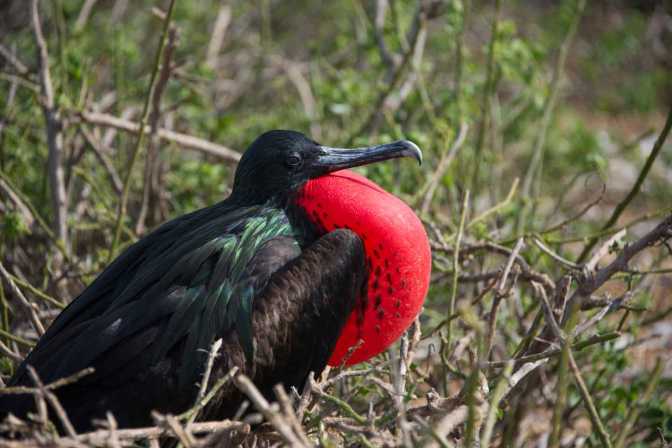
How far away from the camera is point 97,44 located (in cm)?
542

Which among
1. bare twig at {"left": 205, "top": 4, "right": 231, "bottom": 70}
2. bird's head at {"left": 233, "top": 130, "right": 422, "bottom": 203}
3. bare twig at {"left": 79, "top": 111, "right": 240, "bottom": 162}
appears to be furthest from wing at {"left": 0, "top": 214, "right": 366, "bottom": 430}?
bare twig at {"left": 205, "top": 4, "right": 231, "bottom": 70}

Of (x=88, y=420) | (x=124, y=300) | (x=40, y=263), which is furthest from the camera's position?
(x=40, y=263)

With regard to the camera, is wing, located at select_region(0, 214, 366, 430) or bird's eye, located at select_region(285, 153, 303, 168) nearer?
wing, located at select_region(0, 214, 366, 430)

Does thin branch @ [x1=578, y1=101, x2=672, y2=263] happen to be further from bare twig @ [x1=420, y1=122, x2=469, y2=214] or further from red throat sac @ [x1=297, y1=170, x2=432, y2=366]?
red throat sac @ [x1=297, y1=170, x2=432, y2=366]

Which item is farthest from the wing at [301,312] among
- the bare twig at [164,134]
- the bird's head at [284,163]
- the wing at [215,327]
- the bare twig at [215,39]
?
the bare twig at [215,39]

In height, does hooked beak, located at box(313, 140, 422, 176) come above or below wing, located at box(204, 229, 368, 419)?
above

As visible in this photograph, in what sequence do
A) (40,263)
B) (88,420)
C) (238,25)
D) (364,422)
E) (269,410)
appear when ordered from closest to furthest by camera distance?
1. (269,410)
2. (364,422)
3. (88,420)
4. (40,263)
5. (238,25)

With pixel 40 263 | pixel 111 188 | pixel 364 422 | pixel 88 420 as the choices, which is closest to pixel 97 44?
pixel 111 188

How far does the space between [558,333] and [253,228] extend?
3.00 ft

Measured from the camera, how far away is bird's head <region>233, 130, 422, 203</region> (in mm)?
2973

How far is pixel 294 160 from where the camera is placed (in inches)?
118

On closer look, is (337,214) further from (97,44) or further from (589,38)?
(589,38)

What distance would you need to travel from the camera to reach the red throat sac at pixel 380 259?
2.75 metres

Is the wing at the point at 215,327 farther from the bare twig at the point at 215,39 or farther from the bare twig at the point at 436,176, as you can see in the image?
the bare twig at the point at 215,39
